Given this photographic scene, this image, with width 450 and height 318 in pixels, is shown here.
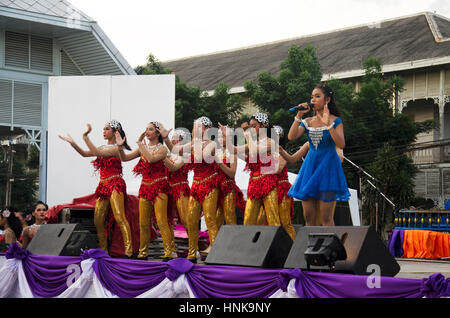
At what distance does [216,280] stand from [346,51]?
2180cm

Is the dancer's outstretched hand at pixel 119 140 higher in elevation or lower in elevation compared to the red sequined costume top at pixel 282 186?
higher

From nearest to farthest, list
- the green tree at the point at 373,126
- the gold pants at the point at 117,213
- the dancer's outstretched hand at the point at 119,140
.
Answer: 1. the dancer's outstretched hand at the point at 119,140
2. the gold pants at the point at 117,213
3. the green tree at the point at 373,126

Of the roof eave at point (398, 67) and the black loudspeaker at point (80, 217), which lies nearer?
the black loudspeaker at point (80, 217)

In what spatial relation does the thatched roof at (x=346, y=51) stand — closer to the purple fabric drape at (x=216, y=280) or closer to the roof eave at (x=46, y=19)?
the roof eave at (x=46, y=19)

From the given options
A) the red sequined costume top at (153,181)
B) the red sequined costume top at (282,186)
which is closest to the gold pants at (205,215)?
the red sequined costume top at (153,181)

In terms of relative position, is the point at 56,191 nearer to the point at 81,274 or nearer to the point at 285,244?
the point at 81,274

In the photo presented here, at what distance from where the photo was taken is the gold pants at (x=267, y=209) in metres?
6.84

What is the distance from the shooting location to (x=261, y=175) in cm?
695

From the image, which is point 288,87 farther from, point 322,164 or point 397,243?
point 322,164

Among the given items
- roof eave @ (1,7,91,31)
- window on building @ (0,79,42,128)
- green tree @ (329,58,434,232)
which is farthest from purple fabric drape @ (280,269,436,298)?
green tree @ (329,58,434,232)

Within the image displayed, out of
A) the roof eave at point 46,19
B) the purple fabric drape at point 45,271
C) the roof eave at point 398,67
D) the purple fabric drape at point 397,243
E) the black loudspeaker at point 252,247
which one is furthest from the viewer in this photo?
the roof eave at point 398,67

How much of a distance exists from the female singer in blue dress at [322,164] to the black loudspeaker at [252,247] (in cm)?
46

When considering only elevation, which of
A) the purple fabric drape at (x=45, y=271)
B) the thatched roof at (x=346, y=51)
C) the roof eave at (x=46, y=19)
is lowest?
the purple fabric drape at (x=45, y=271)
